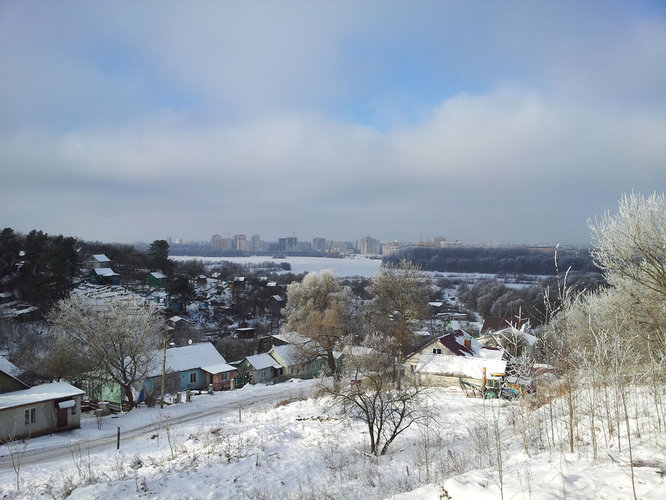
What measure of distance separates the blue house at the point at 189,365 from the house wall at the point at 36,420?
8.22 metres

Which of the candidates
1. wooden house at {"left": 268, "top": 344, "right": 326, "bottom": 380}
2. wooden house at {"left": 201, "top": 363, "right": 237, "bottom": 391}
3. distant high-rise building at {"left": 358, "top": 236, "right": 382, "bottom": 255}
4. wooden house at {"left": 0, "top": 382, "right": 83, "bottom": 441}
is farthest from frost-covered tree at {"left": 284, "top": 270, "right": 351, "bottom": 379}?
distant high-rise building at {"left": 358, "top": 236, "right": 382, "bottom": 255}

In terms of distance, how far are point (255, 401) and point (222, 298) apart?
117ft

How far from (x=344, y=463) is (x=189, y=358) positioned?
79.2 ft

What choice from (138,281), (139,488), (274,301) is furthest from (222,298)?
(139,488)

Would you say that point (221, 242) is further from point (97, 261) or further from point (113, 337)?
point (113, 337)

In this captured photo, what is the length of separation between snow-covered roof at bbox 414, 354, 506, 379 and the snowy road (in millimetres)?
7720

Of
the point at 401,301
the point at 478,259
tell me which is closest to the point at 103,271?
the point at 401,301

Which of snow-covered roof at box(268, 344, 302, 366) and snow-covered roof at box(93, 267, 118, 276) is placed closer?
snow-covered roof at box(268, 344, 302, 366)

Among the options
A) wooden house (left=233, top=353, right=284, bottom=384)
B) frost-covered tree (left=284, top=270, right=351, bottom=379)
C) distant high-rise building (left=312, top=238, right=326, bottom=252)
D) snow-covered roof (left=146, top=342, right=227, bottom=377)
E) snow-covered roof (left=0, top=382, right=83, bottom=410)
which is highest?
distant high-rise building (left=312, top=238, right=326, bottom=252)

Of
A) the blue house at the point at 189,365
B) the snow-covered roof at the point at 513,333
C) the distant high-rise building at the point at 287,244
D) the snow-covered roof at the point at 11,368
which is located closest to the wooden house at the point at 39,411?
the snow-covered roof at the point at 11,368

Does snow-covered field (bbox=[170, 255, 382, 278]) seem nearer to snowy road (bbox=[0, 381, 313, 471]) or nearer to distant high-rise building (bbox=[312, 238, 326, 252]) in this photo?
snowy road (bbox=[0, 381, 313, 471])

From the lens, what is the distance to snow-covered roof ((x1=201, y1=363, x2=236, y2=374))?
29312 millimetres

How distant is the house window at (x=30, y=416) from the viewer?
54.7 feet

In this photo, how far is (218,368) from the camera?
2988 cm
